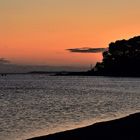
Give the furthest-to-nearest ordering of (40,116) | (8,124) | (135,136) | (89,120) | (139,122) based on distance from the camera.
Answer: (40,116) → (89,120) → (8,124) → (139,122) → (135,136)

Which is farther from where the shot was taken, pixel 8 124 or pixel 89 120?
pixel 89 120

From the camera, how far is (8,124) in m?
37.7

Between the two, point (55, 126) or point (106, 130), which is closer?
point (106, 130)

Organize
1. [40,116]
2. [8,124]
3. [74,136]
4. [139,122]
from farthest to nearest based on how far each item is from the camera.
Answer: [40,116]
[8,124]
[139,122]
[74,136]

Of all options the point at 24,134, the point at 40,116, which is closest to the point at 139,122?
the point at 24,134

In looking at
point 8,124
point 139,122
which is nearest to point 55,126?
point 8,124

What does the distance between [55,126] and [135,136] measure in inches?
523

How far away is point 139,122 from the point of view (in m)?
29.9

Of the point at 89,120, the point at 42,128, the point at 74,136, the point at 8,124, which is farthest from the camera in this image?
A: the point at 89,120

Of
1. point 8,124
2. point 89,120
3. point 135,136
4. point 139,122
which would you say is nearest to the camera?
point 135,136

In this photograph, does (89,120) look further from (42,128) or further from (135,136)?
(135,136)

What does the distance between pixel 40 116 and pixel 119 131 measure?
20149 millimetres

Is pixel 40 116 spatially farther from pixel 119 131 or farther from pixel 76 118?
pixel 119 131

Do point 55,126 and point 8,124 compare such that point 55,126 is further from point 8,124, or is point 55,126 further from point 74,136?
point 74,136
